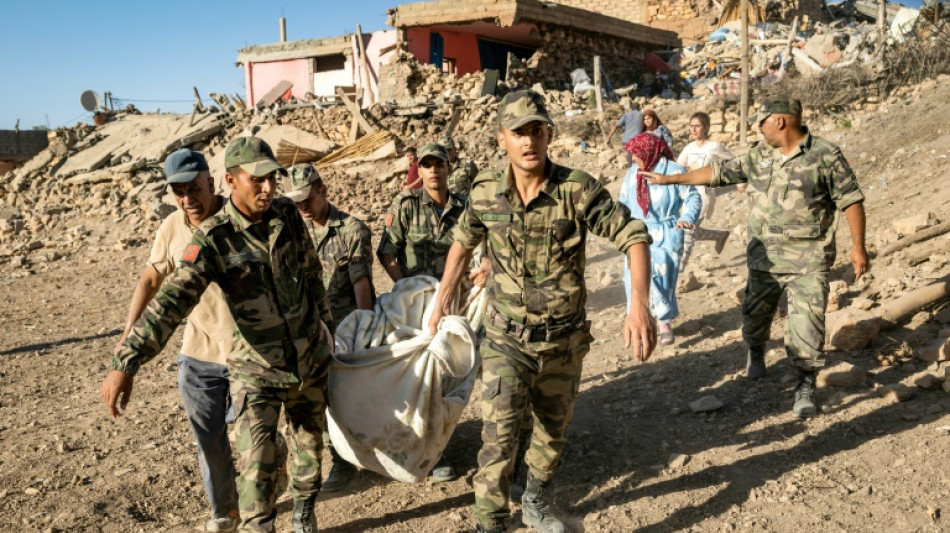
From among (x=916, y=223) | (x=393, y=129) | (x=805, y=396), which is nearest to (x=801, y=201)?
(x=805, y=396)

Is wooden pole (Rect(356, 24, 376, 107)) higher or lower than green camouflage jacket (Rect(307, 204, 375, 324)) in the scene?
higher

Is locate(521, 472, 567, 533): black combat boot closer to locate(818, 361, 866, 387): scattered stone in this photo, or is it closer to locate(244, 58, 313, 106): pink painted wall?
locate(818, 361, 866, 387): scattered stone

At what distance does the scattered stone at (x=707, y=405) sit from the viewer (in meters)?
4.71

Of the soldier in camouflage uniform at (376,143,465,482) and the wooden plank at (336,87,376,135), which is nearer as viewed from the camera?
the soldier in camouflage uniform at (376,143,465,482)

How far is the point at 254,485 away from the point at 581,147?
13.3 meters

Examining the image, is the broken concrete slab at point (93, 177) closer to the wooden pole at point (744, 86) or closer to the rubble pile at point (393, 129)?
the rubble pile at point (393, 129)

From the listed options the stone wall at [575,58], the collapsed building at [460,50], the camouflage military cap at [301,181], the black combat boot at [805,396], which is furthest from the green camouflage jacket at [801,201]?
the stone wall at [575,58]

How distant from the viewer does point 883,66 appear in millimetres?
14148

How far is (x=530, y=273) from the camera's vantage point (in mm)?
3197

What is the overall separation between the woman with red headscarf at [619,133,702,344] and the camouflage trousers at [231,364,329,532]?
3438mm

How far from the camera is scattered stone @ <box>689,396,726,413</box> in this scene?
4.71m

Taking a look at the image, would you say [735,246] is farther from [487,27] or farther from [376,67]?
[376,67]

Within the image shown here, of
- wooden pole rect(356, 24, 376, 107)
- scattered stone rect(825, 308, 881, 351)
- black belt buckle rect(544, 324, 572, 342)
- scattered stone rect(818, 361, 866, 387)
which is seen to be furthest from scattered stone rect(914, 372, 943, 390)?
wooden pole rect(356, 24, 376, 107)

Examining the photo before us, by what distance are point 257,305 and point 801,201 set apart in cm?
320
